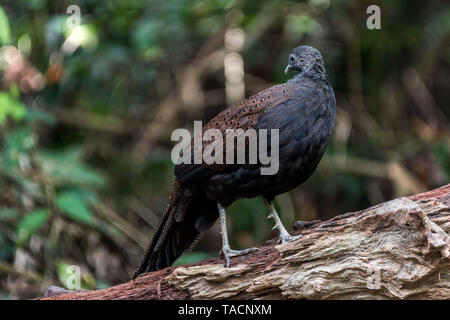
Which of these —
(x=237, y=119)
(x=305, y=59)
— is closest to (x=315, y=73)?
(x=305, y=59)

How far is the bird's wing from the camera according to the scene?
14.3 feet

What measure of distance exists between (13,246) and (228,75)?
3428mm

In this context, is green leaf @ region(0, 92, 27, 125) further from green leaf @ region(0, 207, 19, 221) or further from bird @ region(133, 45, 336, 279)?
bird @ region(133, 45, 336, 279)

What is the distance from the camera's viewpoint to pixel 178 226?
187 inches

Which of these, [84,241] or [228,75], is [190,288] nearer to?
[84,241]

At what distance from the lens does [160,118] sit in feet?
27.6

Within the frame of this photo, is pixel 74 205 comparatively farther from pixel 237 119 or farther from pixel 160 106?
pixel 160 106

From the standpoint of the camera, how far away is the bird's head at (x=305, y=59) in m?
4.60

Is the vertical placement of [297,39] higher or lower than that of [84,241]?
higher

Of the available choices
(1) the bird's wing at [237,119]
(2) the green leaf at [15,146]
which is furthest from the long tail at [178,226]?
(2) the green leaf at [15,146]

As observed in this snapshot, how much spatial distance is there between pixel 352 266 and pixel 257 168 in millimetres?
945

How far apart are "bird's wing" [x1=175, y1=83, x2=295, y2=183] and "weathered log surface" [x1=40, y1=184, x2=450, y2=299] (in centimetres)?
71

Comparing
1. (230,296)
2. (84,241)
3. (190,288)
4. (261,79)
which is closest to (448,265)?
(230,296)

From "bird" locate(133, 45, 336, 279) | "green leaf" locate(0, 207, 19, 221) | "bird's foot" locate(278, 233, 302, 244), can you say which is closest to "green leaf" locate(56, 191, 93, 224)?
"green leaf" locate(0, 207, 19, 221)
